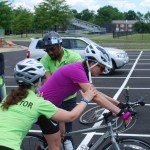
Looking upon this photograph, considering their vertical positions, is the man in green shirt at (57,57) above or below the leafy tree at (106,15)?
below

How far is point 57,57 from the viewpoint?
16.0 feet

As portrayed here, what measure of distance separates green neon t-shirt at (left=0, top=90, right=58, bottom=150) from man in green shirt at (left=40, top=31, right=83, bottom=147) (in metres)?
1.26

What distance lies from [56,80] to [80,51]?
1292cm

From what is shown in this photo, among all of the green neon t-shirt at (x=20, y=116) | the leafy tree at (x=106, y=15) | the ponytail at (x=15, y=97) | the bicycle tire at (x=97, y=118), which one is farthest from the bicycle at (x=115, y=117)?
the leafy tree at (x=106, y=15)

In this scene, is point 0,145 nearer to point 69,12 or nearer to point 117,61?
point 117,61

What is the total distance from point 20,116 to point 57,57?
6.28 feet

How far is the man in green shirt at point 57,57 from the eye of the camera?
15.0 feet

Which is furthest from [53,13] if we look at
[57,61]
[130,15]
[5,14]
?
[130,15]

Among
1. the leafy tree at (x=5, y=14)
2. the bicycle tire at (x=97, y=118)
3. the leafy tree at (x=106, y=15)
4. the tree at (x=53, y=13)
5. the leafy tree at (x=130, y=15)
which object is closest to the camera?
the bicycle tire at (x=97, y=118)

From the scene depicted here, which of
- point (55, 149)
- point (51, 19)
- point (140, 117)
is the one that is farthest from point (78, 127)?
point (51, 19)

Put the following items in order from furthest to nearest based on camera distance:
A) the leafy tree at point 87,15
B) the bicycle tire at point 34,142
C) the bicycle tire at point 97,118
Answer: the leafy tree at point 87,15
the bicycle tire at point 34,142
the bicycle tire at point 97,118

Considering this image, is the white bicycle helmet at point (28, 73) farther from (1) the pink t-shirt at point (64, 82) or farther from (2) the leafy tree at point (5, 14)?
(2) the leafy tree at point (5, 14)

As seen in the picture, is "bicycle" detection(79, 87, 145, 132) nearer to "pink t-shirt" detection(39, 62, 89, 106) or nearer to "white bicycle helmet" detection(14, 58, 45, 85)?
"pink t-shirt" detection(39, 62, 89, 106)

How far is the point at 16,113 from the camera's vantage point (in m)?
3.05
